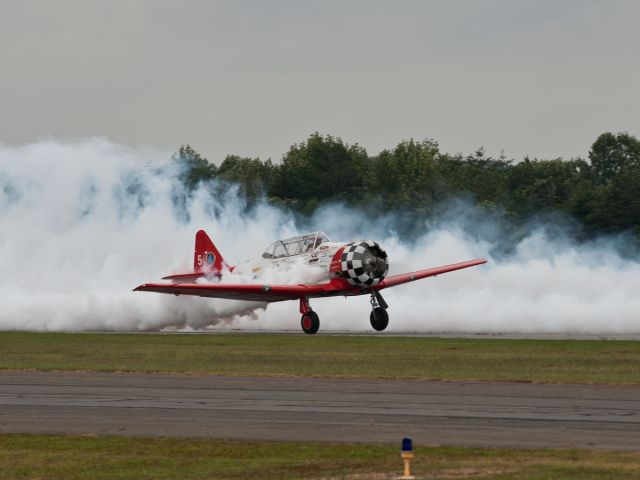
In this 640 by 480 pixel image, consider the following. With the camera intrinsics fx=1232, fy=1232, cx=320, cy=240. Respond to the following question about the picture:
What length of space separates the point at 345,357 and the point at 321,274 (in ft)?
33.6

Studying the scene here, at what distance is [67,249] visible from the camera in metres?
49.0

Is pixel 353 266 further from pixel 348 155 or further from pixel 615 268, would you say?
pixel 348 155

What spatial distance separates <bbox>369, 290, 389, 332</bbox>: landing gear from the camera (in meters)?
40.2

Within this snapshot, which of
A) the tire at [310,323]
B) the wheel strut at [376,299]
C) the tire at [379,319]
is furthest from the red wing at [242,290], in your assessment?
the tire at [379,319]

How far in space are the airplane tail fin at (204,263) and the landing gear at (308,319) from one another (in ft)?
15.6

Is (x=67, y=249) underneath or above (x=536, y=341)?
above

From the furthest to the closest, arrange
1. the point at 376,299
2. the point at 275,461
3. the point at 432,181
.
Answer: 1. the point at 432,181
2. the point at 376,299
3. the point at 275,461

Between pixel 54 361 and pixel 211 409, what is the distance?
11171 millimetres

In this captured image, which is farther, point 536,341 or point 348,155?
point 348,155

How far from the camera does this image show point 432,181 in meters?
70.9

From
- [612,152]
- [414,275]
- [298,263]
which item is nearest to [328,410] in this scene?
[298,263]

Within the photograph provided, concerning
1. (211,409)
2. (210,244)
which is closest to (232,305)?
(210,244)

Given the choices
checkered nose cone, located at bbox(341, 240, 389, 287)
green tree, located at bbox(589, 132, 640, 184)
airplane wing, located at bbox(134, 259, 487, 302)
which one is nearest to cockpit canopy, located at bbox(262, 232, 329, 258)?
airplane wing, located at bbox(134, 259, 487, 302)

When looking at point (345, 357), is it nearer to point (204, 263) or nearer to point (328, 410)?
point (328, 410)
